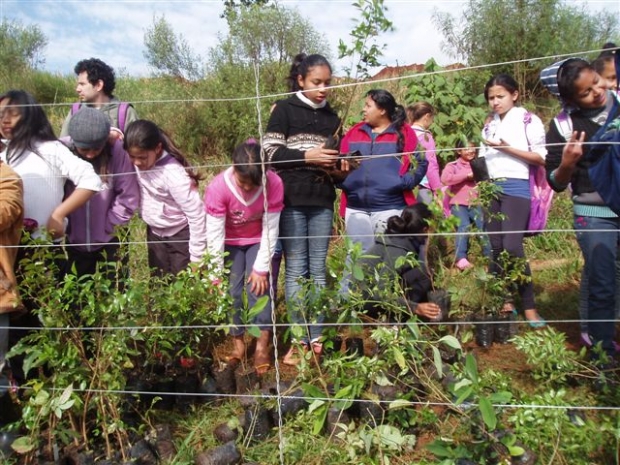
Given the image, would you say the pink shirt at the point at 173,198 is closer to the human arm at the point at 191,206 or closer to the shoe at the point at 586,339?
the human arm at the point at 191,206

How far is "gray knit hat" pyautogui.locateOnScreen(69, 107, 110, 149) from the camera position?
2721 mm

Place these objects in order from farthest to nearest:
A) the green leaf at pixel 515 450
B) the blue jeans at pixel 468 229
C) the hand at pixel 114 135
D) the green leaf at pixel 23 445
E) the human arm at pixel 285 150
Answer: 1. the blue jeans at pixel 468 229
2. the hand at pixel 114 135
3. the human arm at pixel 285 150
4. the green leaf at pixel 23 445
5. the green leaf at pixel 515 450

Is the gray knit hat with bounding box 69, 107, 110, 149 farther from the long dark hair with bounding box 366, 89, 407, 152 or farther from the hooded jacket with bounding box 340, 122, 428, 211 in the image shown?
the long dark hair with bounding box 366, 89, 407, 152

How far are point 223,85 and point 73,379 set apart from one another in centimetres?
581

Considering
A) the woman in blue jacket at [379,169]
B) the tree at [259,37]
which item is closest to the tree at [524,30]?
the tree at [259,37]

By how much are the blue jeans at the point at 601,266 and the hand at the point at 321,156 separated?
1.16m

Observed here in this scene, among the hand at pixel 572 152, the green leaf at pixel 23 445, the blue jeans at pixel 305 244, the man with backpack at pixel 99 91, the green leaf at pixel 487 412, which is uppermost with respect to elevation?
the man with backpack at pixel 99 91

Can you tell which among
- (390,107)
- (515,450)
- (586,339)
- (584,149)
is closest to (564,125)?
(584,149)

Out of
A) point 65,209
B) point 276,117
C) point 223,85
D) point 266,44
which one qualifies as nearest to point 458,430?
point 276,117

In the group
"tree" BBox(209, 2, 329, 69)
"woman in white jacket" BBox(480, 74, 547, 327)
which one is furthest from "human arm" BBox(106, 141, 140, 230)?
"tree" BBox(209, 2, 329, 69)

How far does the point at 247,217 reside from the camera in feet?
9.46

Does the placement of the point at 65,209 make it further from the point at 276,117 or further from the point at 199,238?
the point at 276,117

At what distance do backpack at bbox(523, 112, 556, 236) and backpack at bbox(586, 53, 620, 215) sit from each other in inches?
36.2

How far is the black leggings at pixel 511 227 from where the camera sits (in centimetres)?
332
